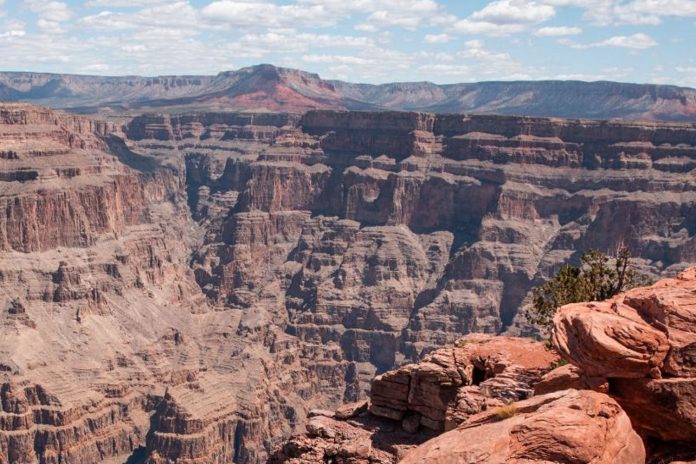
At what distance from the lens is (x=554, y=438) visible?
2348 centimetres

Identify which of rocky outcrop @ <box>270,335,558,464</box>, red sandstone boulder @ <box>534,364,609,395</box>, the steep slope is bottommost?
the steep slope

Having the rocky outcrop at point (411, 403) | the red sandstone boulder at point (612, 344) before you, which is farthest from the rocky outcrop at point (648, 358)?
the rocky outcrop at point (411, 403)

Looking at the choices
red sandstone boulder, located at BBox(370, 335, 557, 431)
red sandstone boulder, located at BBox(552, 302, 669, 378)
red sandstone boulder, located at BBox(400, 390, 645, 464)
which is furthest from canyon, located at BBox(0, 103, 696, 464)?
red sandstone boulder, located at BBox(400, 390, 645, 464)

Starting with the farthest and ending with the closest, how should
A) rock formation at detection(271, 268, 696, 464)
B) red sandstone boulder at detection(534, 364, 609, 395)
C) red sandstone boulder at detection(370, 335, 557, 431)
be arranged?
red sandstone boulder at detection(370, 335, 557, 431) < red sandstone boulder at detection(534, 364, 609, 395) < rock formation at detection(271, 268, 696, 464)

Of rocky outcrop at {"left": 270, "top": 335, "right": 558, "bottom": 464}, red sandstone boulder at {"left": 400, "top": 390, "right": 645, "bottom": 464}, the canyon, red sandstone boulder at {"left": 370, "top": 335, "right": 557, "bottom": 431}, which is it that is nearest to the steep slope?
the canyon

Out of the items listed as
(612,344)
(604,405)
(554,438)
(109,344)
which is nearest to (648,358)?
(612,344)

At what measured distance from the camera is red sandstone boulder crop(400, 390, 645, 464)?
23344 millimetres

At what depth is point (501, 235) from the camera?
7466 inches

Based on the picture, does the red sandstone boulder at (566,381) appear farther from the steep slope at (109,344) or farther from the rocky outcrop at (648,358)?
the steep slope at (109,344)

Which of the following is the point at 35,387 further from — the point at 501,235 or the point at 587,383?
the point at 587,383

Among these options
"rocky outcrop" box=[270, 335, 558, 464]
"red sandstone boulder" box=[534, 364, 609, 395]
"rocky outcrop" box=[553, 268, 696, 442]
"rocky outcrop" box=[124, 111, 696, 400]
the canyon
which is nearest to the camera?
"rocky outcrop" box=[553, 268, 696, 442]

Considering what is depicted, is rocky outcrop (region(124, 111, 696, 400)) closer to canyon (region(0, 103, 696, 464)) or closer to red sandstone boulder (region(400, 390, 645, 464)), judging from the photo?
canyon (region(0, 103, 696, 464))

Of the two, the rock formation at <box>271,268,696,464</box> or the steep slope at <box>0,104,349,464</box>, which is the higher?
the rock formation at <box>271,268,696,464</box>

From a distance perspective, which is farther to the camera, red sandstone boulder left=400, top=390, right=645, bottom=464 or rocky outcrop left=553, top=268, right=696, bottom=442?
rocky outcrop left=553, top=268, right=696, bottom=442
